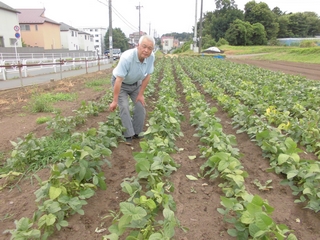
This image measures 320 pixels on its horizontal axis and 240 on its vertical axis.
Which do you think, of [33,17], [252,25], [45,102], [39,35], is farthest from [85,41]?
[45,102]

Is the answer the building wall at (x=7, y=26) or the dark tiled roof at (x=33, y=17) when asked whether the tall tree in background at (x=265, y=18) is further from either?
the building wall at (x=7, y=26)

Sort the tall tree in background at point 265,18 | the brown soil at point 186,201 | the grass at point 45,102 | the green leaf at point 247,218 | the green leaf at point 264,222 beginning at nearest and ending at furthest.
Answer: the green leaf at point 264,222
the green leaf at point 247,218
the brown soil at point 186,201
the grass at point 45,102
the tall tree in background at point 265,18

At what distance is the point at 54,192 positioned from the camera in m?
2.21

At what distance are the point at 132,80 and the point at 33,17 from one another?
45.8m

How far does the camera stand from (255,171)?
11.5 feet

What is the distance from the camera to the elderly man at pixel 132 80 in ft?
13.0

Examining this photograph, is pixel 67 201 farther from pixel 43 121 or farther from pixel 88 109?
pixel 43 121

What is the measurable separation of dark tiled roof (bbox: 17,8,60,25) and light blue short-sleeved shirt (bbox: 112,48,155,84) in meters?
43.6

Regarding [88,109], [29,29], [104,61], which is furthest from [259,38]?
[88,109]

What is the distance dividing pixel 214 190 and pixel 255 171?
81 centimetres

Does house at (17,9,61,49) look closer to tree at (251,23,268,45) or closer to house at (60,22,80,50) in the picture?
house at (60,22,80,50)

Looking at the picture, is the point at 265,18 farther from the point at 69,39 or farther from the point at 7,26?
the point at 7,26

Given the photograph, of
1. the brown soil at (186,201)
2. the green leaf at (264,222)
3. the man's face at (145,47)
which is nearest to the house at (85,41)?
the man's face at (145,47)

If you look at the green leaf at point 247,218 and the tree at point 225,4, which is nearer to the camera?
the green leaf at point 247,218
